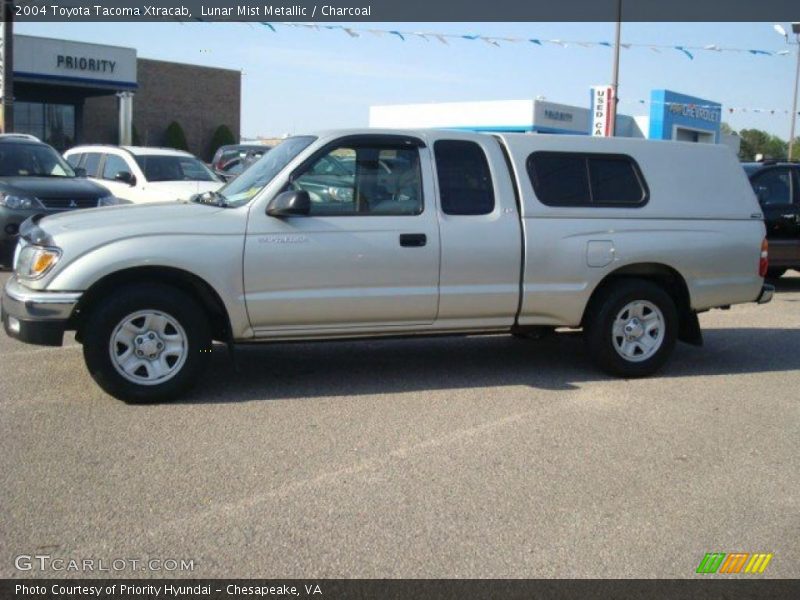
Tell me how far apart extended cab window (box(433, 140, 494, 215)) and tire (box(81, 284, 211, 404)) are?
205 cm

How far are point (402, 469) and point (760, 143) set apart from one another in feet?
296

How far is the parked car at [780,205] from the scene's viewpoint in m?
12.2

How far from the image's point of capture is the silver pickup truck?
587 cm

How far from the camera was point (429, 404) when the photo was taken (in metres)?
6.23

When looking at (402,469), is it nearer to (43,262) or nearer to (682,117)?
(43,262)

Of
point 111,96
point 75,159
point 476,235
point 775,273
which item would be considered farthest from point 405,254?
point 111,96

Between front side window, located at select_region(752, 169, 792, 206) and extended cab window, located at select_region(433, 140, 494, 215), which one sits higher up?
front side window, located at select_region(752, 169, 792, 206)

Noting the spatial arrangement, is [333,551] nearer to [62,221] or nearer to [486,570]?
[486,570]

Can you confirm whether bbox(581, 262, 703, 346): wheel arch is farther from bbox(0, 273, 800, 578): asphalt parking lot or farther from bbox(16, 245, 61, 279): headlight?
bbox(16, 245, 61, 279): headlight

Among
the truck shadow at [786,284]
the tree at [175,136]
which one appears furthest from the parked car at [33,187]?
the tree at [175,136]

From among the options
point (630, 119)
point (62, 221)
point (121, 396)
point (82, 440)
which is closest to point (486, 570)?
point (82, 440)

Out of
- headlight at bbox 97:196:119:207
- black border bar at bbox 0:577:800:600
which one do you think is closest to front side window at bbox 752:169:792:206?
headlight at bbox 97:196:119:207

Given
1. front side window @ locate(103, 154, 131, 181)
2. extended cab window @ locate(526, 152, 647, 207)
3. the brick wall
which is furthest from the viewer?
the brick wall

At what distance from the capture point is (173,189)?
13.9 m
